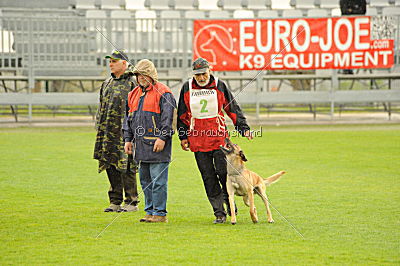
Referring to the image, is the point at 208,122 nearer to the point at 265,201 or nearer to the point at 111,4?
the point at 265,201

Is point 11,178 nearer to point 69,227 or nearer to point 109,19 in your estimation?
point 69,227

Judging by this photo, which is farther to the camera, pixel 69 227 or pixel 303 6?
pixel 303 6

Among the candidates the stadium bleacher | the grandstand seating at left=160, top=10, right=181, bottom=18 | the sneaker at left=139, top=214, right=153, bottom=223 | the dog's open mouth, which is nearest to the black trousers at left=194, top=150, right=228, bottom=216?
the dog's open mouth

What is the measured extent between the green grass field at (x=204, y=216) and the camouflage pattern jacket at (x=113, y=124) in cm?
62

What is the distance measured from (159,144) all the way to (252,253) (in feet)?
6.59

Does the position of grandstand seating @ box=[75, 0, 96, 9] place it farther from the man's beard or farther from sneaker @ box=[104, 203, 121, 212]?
the man's beard

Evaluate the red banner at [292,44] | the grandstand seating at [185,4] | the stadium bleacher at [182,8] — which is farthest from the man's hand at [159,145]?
the grandstand seating at [185,4]

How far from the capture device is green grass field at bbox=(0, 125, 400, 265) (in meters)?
6.43

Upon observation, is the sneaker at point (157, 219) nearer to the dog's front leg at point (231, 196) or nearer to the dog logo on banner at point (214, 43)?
the dog's front leg at point (231, 196)

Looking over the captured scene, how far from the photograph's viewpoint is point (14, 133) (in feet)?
63.2

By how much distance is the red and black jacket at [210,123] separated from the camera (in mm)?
8062

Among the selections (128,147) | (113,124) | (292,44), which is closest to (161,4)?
(292,44)

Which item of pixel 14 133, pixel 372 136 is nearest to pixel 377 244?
pixel 372 136

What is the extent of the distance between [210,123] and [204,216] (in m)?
1.11
